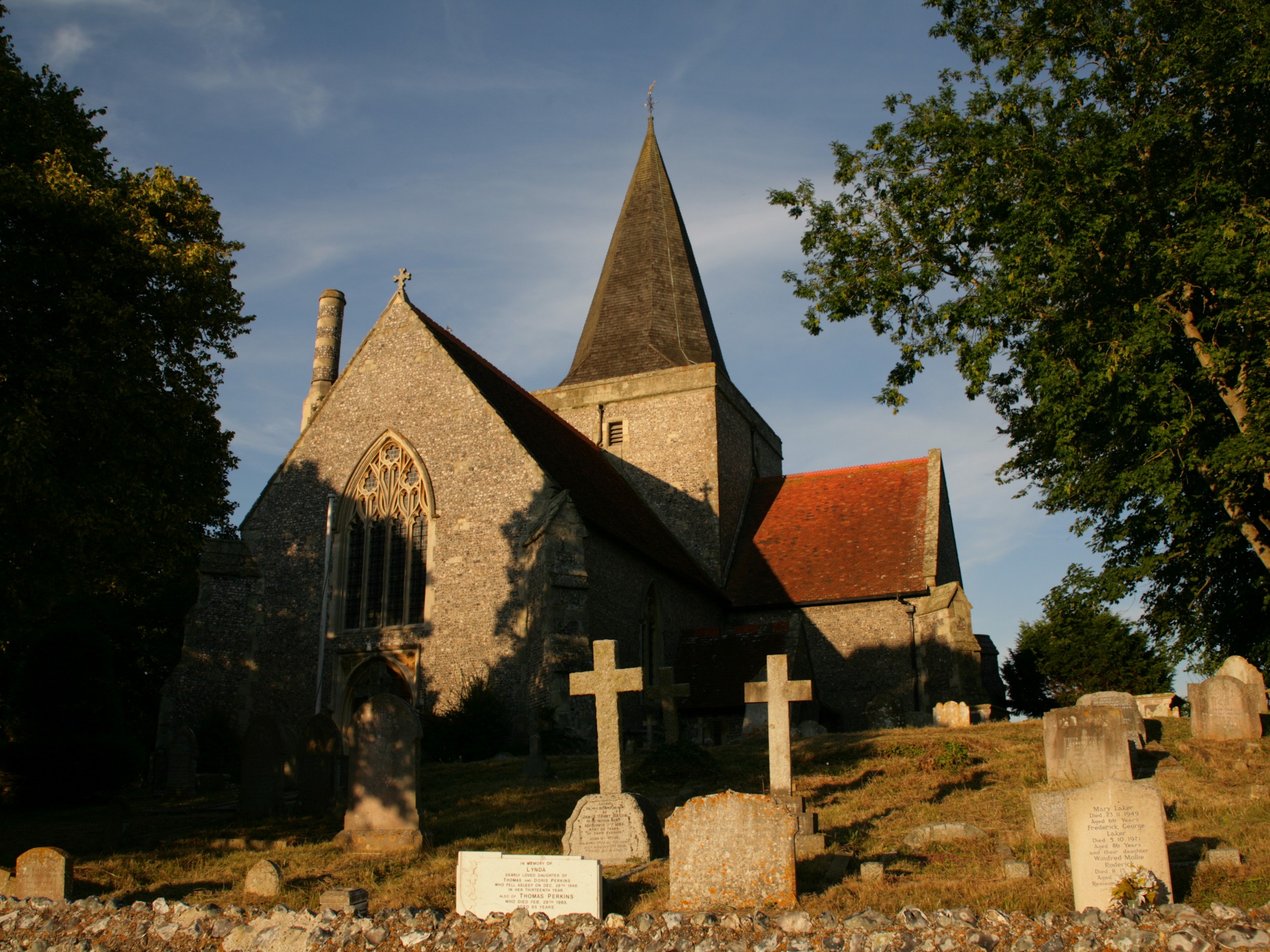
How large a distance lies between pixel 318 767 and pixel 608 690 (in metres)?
4.14

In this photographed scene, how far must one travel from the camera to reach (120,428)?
11891 millimetres

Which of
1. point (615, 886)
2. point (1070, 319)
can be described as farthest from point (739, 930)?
point (1070, 319)

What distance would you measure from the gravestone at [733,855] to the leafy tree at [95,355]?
7817 millimetres

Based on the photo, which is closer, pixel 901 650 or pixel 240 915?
pixel 240 915

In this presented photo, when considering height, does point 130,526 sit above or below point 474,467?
below

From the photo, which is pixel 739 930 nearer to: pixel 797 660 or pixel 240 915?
pixel 240 915

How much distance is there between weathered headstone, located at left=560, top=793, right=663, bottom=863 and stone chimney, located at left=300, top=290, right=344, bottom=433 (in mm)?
18305

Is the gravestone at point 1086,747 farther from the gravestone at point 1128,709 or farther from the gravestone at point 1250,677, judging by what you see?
the gravestone at point 1250,677

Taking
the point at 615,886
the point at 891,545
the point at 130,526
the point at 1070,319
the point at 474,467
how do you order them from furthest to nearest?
the point at 891,545
the point at 474,467
the point at 1070,319
the point at 130,526
the point at 615,886

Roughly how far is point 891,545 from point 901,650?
2.72 metres

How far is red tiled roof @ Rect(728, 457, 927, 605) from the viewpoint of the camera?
22094 mm

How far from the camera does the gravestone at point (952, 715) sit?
1641 cm

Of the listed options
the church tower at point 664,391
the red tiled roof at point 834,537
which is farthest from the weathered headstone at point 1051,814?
the church tower at point 664,391

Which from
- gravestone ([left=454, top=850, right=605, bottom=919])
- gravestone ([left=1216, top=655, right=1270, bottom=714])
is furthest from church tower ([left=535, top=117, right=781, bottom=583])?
gravestone ([left=454, top=850, right=605, bottom=919])
